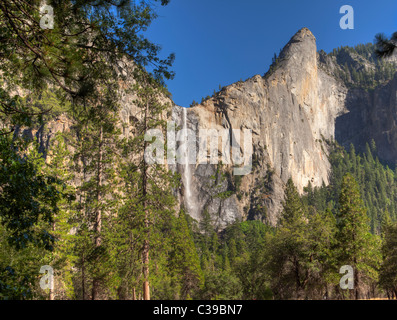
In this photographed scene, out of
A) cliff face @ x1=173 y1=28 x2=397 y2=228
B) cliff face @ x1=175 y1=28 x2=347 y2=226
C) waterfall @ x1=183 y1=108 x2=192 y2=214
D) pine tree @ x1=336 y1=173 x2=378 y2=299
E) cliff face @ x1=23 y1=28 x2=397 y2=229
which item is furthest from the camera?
cliff face @ x1=175 y1=28 x2=347 y2=226

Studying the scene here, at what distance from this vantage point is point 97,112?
22.7 feet

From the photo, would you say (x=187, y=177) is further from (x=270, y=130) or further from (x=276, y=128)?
(x=276, y=128)

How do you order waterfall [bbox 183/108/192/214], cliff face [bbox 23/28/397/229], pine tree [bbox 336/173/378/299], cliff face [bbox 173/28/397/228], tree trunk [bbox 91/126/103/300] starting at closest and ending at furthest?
tree trunk [bbox 91/126/103/300] → pine tree [bbox 336/173/378/299] → waterfall [bbox 183/108/192/214] → cliff face [bbox 23/28/397/229] → cliff face [bbox 173/28/397/228]

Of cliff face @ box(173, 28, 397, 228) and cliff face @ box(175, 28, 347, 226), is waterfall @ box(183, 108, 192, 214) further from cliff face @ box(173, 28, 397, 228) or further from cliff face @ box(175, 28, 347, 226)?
cliff face @ box(175, 28, 347, 226)

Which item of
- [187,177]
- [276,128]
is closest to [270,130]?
[276,128]

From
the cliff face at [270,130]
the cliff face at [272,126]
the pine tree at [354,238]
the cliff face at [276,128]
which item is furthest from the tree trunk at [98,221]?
the cliff face at [272,126]

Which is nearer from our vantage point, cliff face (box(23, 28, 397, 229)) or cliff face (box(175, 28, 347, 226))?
cliff face (box(23, 28, 397, 229))

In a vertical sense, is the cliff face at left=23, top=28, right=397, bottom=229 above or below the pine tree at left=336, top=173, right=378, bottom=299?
above

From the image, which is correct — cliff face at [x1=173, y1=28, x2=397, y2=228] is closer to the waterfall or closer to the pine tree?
the waterfall

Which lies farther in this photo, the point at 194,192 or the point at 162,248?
the point at 194,192

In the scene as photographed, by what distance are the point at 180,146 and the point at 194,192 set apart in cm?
1466

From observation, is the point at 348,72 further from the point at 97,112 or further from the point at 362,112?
the point at 97,112

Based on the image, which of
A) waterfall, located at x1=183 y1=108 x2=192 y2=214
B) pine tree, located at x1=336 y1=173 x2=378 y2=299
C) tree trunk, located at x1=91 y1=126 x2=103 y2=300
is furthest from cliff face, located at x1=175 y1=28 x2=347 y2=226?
tree trunk, located at x1=91 y1=126 x2=103 y2=300

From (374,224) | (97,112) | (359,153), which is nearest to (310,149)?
(374,224)
